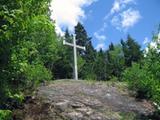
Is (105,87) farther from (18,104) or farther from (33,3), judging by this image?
(33,3)

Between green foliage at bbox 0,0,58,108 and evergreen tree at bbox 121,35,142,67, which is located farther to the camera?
evergreen tree at bbox 121,35,142,67

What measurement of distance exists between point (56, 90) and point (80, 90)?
1.14 metres

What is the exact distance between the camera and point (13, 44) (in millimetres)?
13656

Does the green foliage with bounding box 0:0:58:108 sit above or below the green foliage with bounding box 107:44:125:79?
below

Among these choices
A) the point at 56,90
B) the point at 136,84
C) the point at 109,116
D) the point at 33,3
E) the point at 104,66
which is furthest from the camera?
the point at 104,66

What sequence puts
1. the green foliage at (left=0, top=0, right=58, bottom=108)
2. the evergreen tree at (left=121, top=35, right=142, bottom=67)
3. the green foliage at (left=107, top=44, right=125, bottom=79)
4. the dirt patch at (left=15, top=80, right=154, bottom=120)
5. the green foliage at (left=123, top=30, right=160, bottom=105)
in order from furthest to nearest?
1. the evergreen tree at (left=121, top=35, right=142, bottom=67)
2. the green foliage at (left=107, top=44, right=125, bottom=79)
3. the green foliage at (left=123, top=30, right=160, bottom=105)
4. the dirt patch at (left=15, top=80, right=154, bottom=120)
5. the green foliage at (left=0, top=0, right=58, bottom=108)

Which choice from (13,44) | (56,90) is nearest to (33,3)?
(13,44)

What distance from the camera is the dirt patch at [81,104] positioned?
18.7 metres

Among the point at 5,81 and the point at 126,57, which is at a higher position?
the point at 126,57

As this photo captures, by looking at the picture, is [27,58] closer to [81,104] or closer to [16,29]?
[81,104]

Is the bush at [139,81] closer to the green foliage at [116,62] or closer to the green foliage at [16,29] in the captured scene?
the green foliage at [16,29]

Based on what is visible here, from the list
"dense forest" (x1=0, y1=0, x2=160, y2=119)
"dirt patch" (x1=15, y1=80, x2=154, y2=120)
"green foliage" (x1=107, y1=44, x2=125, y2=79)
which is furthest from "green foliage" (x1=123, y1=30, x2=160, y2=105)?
"green foliage" (x1=107, y1=44, x2=125, y2=79)

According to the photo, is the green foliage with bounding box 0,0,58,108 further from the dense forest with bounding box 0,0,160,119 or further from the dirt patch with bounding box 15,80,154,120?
the dirt patch with bounding box 15,80,154,120

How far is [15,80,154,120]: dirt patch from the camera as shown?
734 inches
